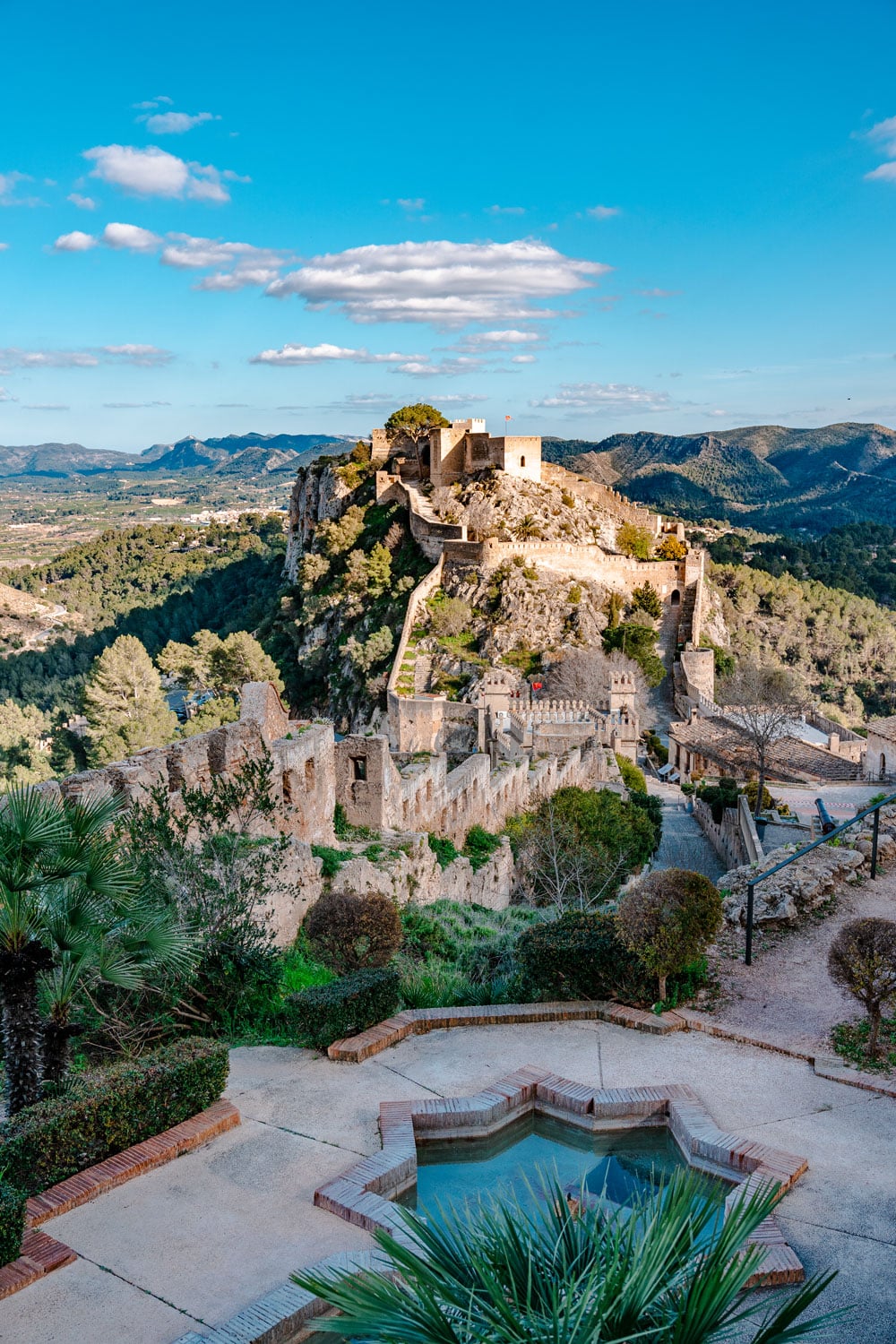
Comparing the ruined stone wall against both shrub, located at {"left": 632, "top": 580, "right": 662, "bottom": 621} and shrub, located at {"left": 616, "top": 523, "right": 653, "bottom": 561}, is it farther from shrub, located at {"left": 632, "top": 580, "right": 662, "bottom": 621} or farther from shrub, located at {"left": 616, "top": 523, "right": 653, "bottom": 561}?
shrub, located at {"left": 616, "top": 523, "right": 653, "bottom": 561}

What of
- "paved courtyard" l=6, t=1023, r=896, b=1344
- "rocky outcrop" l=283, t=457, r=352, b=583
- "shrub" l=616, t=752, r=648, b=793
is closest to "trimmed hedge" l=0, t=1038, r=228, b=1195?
"paved courtyard" l=6, t=1023, r=896, b=1344

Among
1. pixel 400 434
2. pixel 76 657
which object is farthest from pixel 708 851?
pixel 76 657

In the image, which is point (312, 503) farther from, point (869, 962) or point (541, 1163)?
point (541, 1163)

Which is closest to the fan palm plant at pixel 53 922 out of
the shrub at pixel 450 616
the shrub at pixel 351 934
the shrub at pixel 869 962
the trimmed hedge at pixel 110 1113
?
the trimmed hedge at pixel 110 1113

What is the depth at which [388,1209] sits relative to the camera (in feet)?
18.4

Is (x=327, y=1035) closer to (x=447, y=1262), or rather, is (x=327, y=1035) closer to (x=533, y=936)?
(x=533, y=936)

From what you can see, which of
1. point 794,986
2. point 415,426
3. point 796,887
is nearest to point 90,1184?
point 794,986

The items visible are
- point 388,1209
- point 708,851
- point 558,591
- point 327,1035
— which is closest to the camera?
point 388,1209

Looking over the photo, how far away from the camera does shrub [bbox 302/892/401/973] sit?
913 centimetres

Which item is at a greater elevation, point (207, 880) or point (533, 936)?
point (207, 880)

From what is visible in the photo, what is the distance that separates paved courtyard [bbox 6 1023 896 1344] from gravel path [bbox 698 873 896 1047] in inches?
26.1

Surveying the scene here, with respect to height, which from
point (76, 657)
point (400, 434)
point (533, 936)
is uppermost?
point (400, 434)

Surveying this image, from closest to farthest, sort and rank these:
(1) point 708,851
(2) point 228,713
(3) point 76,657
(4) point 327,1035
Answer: (4) point 327,1035 → (1) point 708,851 → (2) point 228,713 → (3) point 76,657

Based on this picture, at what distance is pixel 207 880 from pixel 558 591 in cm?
3786
